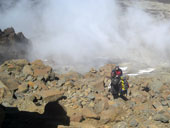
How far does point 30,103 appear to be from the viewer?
503 centimetres

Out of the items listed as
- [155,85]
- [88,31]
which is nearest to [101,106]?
[155,85]

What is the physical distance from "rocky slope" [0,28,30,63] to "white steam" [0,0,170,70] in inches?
34.2

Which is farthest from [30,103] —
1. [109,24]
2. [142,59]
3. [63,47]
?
[109,24]

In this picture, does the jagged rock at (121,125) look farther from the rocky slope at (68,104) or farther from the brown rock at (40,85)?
the brown rock at (40,85)

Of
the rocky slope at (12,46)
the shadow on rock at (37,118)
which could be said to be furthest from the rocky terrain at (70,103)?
the rocky slope at (12,46)

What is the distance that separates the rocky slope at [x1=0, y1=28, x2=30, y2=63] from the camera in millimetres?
13994

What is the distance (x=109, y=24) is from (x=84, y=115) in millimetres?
27341

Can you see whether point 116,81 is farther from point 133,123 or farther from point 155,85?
point 155,85

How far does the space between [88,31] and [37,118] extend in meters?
25.3

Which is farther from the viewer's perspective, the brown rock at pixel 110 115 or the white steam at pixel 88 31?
the white steam at pixel 88 31

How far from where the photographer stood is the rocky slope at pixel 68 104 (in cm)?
465

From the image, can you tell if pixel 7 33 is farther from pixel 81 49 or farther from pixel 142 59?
pixel 142 59

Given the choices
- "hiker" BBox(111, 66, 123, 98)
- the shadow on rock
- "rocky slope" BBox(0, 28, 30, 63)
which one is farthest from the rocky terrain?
"rocky slope" BBox(0, 28, 30, 63)

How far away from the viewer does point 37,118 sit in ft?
14.0
